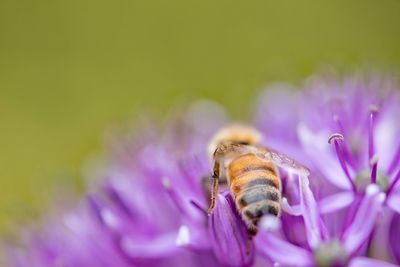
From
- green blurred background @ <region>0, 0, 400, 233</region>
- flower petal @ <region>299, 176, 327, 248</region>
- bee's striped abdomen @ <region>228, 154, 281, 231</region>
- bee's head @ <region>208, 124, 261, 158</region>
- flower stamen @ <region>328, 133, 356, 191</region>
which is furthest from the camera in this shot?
green blurred background @ <region>0, 0, 400, 233</region>

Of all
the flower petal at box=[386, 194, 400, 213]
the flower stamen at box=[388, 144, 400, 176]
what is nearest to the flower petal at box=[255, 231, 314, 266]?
the flower petal at box=[386, 194, 400, 213]

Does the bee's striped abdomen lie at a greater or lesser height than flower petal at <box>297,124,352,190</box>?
lesser

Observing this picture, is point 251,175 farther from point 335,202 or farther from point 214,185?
point 335,202

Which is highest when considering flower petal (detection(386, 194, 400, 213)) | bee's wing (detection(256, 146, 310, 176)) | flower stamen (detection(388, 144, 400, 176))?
flower stamen (detection(388, 144, 400, 176))

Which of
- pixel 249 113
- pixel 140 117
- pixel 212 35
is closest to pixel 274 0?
pixel 212 35

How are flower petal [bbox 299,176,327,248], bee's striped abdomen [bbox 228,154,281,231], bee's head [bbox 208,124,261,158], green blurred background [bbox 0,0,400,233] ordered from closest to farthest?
bee's striped abdomen [bbox 228,154,281,231]
flower petal [bbox 299,176,327,248]
bee's head [bbox 208,124,261,158]
green blurred background [bbox 0,0,400,233]

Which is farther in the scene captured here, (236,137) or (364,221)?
(236,137)

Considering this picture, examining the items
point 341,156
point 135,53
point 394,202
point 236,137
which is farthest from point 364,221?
point 135,53

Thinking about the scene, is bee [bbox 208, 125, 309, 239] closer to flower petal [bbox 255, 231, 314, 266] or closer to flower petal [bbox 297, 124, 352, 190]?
flower petal [bbox 255, 231, 314, 266]
